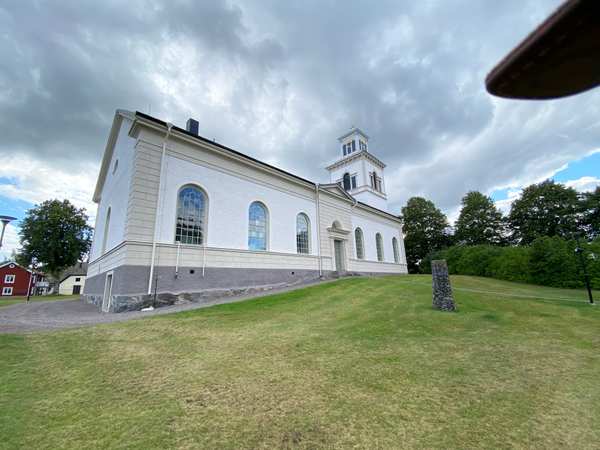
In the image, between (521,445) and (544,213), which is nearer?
(521,445)

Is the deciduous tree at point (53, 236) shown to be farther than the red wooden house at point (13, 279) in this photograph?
No

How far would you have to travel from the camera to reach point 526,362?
401 cm

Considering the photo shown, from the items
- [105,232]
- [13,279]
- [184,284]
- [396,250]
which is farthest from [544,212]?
[13,279]

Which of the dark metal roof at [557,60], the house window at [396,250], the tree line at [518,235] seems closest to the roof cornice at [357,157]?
the house window at [396,250]

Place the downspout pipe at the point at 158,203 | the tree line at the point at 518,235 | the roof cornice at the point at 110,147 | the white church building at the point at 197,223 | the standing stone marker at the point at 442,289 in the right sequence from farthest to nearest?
the tree line at the point at 518,235, the roof cornice at the point at 110,147, the white church building at the point at 197,223, the downspout pipe at the point at 158,203, the standing stone marker at the point at 442,289

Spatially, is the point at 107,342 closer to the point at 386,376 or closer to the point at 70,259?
the point at 386,376

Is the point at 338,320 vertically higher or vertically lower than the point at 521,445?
higher

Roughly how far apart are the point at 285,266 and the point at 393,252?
50.1 ft

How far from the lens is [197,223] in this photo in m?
11.1

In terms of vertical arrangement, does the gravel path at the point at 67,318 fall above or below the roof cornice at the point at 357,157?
below

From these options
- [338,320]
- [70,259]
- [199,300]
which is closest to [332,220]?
[199,300]

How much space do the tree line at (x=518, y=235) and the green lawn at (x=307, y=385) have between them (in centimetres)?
1282

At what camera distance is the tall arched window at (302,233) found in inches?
612

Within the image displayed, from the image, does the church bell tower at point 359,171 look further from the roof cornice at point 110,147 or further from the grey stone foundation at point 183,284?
the roof cornice at point 110,147
